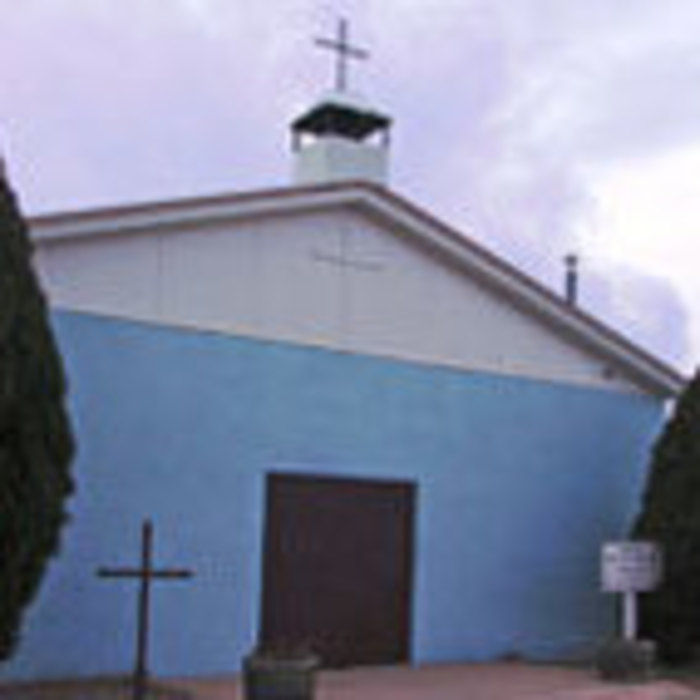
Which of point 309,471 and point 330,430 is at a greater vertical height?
point 330,430

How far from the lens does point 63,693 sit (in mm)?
10438

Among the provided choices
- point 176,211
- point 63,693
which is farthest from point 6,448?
point 176,211

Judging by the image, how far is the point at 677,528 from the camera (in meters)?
13.5

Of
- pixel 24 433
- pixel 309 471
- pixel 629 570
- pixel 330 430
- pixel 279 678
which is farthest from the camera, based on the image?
pixel 629 570

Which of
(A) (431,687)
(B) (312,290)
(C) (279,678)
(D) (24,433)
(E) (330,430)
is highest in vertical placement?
(B) (312,290)

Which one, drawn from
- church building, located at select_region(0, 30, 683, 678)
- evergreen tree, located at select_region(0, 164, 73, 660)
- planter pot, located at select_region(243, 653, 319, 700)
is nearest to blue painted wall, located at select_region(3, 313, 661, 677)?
church building, located at select_region(0, 30, 683, 678)

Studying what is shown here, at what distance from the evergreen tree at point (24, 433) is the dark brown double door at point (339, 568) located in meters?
2.93

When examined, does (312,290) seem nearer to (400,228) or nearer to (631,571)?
(400,228)

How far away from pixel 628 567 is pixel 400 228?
3986mm

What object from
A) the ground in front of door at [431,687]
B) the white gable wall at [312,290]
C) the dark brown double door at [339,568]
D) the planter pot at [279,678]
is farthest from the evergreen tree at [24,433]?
the dark brown double door at [339,568]

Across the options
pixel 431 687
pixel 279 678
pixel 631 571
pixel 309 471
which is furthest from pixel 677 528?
pixel 279 678

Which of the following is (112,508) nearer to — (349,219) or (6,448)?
(6,448)

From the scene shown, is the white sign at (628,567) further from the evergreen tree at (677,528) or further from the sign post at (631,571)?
the evergreen tree at (677,528)

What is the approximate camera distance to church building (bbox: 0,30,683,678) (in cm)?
1162
